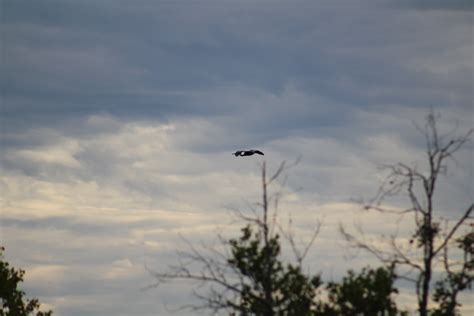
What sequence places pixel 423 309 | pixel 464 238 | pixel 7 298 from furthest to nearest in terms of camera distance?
pixel 7 298
pixel 464 238
pixel 423 309

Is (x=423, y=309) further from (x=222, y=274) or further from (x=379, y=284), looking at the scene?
(x=379, y=284)

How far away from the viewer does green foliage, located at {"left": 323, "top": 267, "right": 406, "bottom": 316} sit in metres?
31.3

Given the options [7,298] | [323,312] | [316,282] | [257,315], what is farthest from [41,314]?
[257,315]

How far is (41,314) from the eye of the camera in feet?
137

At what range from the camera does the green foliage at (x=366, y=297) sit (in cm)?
3133

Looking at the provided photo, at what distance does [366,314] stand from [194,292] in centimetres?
1350

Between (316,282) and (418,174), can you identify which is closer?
(418,174)

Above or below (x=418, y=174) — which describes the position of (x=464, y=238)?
below

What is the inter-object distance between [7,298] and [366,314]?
20202 millimetres

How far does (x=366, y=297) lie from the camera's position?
3195cm

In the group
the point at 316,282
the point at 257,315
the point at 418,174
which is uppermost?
the point at 418,174

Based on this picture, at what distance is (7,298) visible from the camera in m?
41.7

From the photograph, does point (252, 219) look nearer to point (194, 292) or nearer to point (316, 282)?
point (194, 292)

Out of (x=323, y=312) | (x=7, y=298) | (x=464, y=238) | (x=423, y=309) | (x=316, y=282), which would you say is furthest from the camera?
(x=7, y=298)
